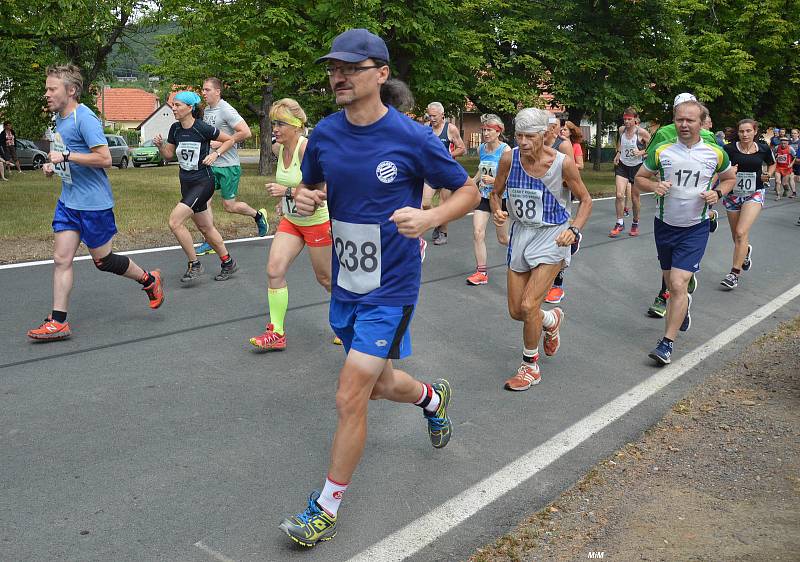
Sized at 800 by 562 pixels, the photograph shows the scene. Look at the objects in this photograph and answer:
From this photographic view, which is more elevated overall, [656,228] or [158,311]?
[656,228]

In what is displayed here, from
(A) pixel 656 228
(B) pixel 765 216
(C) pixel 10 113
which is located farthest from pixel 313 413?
(C) pixel 10 113

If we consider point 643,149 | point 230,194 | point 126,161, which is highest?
point 643,149

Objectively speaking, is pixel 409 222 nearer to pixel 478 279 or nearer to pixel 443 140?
pixel 478 279

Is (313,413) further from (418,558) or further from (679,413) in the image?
(679,413)

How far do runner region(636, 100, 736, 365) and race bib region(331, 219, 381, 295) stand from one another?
350cm

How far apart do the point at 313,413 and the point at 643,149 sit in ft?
36.5

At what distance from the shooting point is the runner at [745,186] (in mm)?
9984

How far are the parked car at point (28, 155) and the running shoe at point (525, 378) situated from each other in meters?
31.8

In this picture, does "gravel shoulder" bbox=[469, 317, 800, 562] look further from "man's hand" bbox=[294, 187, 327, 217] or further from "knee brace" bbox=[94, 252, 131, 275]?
"knee brace" bbox=[94, 252, 131, 275]

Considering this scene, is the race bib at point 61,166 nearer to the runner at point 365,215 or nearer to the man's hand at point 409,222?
the runner at point 365,215

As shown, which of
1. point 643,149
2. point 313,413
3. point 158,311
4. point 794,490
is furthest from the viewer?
point 643,149

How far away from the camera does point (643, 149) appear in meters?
14.7

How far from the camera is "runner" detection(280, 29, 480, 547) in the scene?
3492 millimetres

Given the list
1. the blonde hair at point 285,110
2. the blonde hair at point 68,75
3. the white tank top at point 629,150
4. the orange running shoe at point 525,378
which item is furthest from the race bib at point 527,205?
the white tank top at point 629,150
